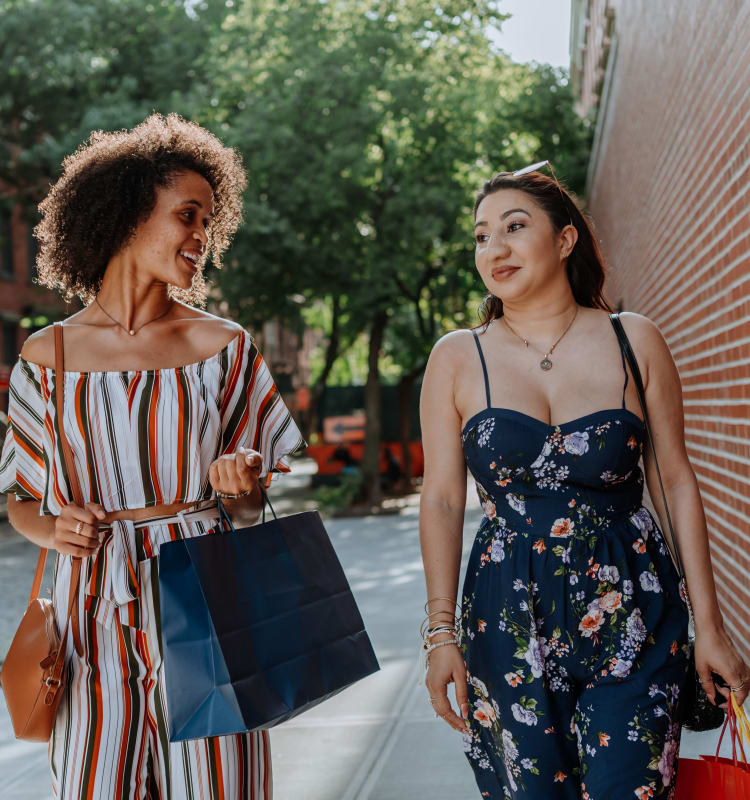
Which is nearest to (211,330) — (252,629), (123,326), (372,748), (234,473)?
(123,326)

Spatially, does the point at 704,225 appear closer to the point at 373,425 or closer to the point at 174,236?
the point at 174,236

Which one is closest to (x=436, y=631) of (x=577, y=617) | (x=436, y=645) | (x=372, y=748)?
(x=436, y=645)

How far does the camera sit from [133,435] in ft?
7.61

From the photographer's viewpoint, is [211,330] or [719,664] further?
[211,330]

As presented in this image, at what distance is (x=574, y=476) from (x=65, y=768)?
1254 mm

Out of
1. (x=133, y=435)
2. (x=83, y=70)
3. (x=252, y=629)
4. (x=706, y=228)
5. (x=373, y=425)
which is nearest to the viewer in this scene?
(x=252, y=629)

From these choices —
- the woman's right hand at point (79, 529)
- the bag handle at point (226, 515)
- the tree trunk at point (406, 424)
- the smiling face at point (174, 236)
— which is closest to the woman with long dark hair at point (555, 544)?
the bag handle at point (226, 515)

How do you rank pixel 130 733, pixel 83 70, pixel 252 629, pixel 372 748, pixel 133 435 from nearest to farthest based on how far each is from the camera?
1. pixel 252 629
2. pixel 130 733
3. pixel 133 435
4. pixel 372 748
5. pixel 83 70

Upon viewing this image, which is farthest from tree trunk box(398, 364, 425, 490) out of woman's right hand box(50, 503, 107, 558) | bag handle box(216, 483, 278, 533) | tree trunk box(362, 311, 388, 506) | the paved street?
woman's right hand box(50, 503, 107, 558)

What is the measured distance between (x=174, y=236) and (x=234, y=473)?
2.04 ft

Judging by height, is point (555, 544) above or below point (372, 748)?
above

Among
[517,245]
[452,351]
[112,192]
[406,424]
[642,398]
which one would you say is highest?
[112,192]

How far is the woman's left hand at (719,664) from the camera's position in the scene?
2262mm

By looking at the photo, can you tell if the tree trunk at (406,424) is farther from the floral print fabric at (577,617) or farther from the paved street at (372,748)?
the floral print fabric at (577,617)
